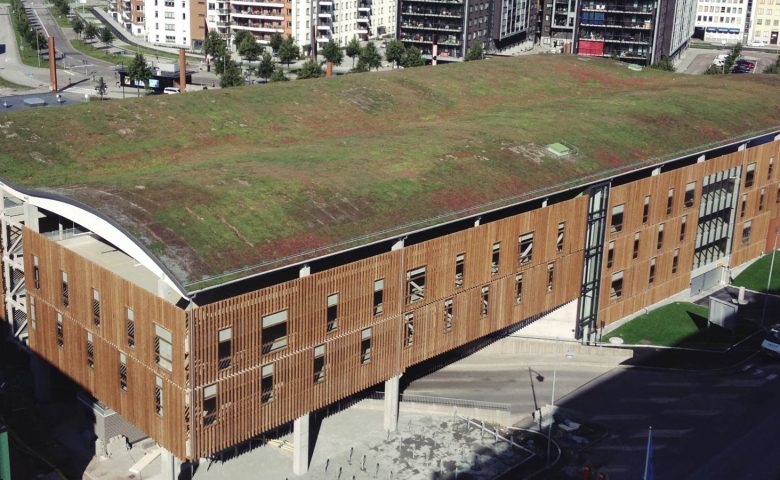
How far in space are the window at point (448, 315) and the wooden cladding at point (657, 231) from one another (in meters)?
17.1

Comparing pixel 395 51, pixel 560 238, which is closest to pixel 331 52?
pixel 395 51

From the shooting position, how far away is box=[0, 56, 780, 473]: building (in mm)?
52438

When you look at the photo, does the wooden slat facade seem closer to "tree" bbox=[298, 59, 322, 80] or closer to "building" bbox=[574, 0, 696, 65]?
"tree" bbox=[298, 59, 322, 80]

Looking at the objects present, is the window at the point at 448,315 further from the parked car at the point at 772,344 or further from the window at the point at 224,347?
the parked car at the point at 772,344

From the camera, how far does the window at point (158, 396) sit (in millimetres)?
52500

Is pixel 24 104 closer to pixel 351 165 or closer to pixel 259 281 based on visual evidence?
pixel 351 165

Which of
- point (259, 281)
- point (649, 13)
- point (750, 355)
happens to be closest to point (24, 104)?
point (259, 281)

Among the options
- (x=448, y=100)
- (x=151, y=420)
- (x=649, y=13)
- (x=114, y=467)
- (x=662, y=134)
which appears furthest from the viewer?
(x=649, y=13)

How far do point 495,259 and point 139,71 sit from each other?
4469 inches

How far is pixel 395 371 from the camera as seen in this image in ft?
204

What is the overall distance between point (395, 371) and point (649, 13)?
143m

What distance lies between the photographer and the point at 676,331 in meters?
80.1

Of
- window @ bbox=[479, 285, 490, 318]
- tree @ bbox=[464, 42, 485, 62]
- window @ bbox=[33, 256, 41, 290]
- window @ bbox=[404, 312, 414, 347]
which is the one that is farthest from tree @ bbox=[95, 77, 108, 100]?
window @ bbox=[404, 312, 414, 347]

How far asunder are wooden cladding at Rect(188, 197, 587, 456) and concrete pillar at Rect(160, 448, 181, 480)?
386cm
